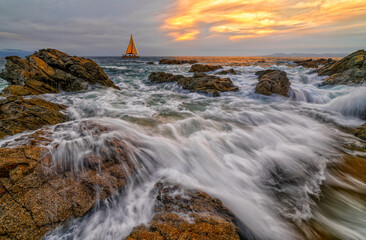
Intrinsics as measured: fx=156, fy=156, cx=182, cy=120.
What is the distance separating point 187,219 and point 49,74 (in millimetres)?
11569

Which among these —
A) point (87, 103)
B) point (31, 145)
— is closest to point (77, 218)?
point (31, 145)

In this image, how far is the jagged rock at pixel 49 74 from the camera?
8.26m

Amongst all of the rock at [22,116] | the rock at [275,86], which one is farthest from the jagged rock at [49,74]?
the rock at [275,86]

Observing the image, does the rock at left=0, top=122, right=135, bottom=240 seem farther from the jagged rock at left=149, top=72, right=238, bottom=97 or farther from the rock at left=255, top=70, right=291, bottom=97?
the rock at left=255, top=70, right=291, bottom=97

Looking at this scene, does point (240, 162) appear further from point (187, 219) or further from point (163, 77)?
point (163, 77)

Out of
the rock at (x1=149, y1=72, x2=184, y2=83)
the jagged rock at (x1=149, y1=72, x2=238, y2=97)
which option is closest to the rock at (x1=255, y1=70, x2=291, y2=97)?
the jagged rock at (x1=149, y1=72, x2=238, y2=97)

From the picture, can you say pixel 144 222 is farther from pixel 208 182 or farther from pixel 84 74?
pixel 84 74

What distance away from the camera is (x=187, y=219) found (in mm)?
2064

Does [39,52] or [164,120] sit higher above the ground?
[39,52]

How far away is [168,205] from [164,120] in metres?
3.98

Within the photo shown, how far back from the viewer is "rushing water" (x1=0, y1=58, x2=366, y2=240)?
243 cm

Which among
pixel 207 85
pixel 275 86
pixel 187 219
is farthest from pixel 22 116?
pixel 275 86

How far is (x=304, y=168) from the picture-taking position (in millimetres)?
3758

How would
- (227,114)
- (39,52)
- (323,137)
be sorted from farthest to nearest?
(39,52) < (227,114) < (323,137)
